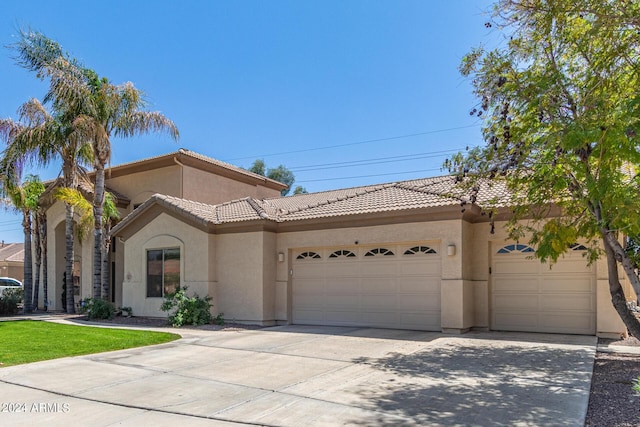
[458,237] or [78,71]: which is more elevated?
[78,71]

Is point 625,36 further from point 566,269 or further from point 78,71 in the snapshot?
point 78,71

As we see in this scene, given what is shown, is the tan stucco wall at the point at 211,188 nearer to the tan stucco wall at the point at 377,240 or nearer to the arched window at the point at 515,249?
the tan stucco wall at the point at 377,240

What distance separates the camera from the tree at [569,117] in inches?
284

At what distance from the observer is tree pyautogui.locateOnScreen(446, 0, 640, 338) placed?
23.7 ft

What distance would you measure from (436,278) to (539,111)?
6.66 metres

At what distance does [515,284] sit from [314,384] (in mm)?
8316

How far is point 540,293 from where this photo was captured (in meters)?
13.3

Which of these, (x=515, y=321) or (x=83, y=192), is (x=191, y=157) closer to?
→ (x=83, y=192)

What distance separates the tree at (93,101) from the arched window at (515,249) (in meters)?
13.6

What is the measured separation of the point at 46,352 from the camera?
34.3 feet

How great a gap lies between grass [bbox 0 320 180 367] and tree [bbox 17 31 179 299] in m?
4.90

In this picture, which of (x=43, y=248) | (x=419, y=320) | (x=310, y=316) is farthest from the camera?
(x=43, y=248)

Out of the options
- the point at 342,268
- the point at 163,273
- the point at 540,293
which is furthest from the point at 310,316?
the point at 540,293

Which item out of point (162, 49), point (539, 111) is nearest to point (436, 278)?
point (539, 111)
